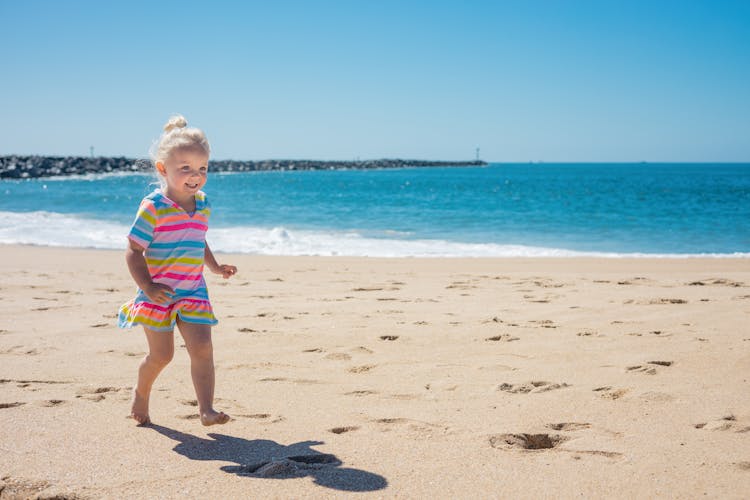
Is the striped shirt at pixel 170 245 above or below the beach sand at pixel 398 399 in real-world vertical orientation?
above

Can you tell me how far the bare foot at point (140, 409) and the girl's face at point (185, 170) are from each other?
0.99 metres

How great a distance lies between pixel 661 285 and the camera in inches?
283

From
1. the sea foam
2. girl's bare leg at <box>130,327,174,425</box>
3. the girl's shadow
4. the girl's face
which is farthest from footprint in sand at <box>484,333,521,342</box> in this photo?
the sea foam

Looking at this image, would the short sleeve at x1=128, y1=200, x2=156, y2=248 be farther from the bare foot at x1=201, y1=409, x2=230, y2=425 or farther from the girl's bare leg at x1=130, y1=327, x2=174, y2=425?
the bare foot at x1=201, y1=409, x2=230, y2=425

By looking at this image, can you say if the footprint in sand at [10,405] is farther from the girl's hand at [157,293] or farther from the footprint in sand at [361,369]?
the footprint in sand at [361,369]

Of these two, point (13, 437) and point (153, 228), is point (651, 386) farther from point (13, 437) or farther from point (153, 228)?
point (13, 437)

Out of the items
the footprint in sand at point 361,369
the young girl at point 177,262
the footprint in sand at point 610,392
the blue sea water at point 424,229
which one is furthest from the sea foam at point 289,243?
the young girl at point 177,262


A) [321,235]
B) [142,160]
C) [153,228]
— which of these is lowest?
[321,235]

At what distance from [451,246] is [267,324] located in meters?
8.84

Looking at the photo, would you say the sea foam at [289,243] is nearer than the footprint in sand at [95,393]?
No

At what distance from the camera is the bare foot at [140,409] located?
119 inches

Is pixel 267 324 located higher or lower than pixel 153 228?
lower

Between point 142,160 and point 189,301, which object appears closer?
point 189,301

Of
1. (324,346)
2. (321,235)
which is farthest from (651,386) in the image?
(321,235)
